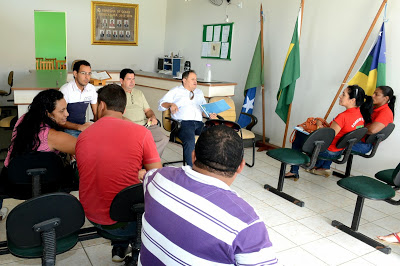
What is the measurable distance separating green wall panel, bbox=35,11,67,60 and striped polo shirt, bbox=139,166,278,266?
346 inches

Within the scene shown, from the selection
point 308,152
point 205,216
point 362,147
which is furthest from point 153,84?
point 205,216

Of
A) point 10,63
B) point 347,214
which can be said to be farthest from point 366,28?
point 10,63

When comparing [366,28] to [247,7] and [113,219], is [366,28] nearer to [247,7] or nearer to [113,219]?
[247,7]

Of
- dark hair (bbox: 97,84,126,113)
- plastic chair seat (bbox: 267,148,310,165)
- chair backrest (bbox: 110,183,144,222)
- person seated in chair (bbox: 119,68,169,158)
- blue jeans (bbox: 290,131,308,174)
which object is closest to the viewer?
chair backrest (bbox: 110,183,144,222)

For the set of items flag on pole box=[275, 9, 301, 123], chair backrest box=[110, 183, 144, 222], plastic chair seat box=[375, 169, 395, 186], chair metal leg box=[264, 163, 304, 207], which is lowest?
chair metal leg box=[264, 163, 304, 207]

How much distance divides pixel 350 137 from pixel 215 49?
3996 millimetres

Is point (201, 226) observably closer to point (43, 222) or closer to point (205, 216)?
point (205, 216)

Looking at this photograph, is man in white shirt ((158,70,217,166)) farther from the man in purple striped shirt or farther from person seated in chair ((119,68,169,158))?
the man in purple striped shirt

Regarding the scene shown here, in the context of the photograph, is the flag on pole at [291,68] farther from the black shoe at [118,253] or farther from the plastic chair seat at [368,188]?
the black shoe at [118,253]

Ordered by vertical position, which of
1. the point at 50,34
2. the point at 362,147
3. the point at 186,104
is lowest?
the point at 362,147

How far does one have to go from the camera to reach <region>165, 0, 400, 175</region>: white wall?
402 centimetres

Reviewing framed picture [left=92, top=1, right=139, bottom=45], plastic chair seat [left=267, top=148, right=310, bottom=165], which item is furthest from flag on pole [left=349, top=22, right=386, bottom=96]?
framed picture [left=92, top=1, right=139, bottom=45]

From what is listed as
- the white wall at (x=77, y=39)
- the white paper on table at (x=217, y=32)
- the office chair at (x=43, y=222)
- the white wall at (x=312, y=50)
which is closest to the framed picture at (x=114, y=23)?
the white wall at (x=77, y=39)

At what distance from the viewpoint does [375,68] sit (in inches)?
154
